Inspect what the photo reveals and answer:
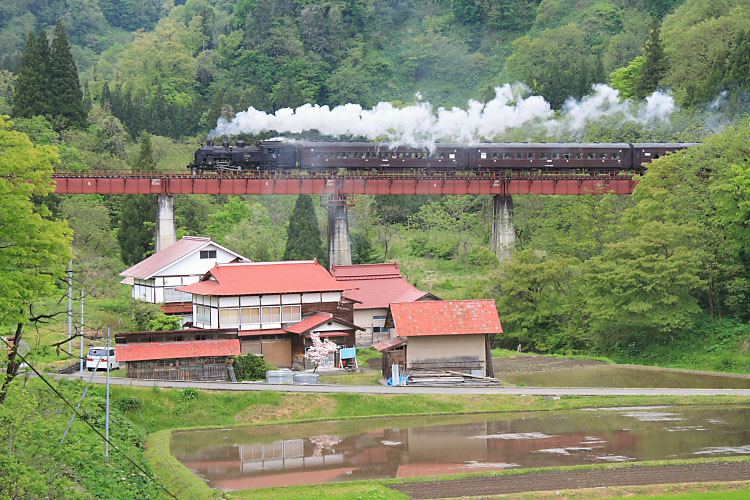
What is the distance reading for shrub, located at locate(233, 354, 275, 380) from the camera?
41469mm

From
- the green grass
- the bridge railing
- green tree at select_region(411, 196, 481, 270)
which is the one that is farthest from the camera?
green tree at select_region(411, 196, 481, 270)

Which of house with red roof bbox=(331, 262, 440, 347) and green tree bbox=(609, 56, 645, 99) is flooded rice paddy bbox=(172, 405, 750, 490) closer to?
house with red roof bbox=(331, 262, 440, 347)

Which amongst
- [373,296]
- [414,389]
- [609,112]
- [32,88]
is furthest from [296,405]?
[32,88]

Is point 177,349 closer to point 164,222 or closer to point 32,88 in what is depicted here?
point 164,222

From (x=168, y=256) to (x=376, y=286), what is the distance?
11.6 metres

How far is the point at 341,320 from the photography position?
149ft

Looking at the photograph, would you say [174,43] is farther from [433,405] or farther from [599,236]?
[433,405]

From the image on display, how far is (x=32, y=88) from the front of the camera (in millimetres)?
84125

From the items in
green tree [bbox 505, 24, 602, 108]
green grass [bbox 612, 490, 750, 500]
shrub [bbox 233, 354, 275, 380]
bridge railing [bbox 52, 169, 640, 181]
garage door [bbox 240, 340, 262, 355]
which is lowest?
green grass [bbox 612, 490, 750, 500]

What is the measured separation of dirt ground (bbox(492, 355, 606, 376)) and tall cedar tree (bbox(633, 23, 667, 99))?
46.1m

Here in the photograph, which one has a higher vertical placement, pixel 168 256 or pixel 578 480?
pixel 168 256

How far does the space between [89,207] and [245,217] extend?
11.4 metres

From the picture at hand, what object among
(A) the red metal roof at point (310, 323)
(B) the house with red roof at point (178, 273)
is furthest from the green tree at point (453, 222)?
(A) the red metal roof at point (310, 323)

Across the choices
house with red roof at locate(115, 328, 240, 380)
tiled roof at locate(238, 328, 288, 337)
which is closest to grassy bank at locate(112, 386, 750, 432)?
house with red roof at locate(115, 328, 240, 380)
